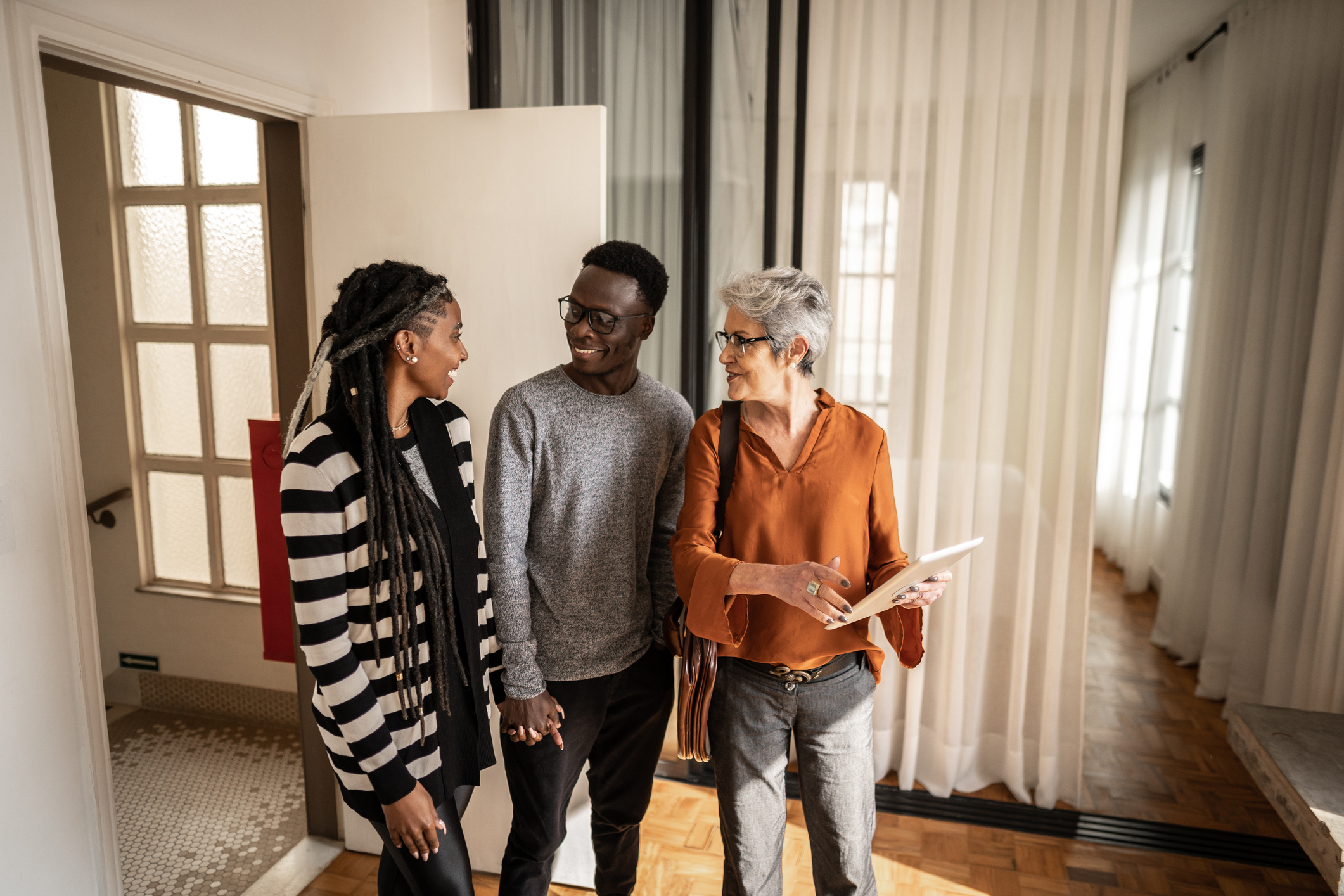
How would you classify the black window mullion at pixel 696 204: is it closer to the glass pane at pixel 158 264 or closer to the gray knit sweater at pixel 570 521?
the gray knit sweater at pixel 570 521

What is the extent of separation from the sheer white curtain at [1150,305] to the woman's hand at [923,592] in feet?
10.6

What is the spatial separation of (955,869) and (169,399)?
9.92ft

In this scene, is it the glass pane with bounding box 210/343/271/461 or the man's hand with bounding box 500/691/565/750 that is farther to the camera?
the glass pane with bounding box 210/343/271/461

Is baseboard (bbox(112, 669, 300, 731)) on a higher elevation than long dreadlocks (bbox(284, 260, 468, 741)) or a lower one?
lower

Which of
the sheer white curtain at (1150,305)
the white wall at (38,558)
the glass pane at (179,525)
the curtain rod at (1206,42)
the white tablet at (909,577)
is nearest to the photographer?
the white tablet at (909,577)

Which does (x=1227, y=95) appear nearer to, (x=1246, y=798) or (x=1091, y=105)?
(x=1091, y=105)

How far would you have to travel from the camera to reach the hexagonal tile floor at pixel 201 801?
228 centimetres

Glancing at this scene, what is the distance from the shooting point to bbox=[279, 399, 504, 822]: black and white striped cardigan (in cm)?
126

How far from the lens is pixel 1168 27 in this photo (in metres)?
3.93

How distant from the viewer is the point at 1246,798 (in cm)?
260

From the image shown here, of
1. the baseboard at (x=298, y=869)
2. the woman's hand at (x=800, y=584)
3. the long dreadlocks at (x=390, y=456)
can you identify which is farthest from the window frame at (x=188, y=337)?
the woman's hand at (x=800, y=584)

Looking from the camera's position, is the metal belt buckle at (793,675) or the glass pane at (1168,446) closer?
the metal belt buckle at (793,675)

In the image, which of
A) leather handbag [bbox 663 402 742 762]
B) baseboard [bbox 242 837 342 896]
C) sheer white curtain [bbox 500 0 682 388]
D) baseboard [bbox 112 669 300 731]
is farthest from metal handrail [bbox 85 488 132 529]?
leather handbag [bbox 663 402 742 762]

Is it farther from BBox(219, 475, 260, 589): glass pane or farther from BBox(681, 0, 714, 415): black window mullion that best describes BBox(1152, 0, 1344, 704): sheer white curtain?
BBox(219, 475, 260, 589): glass pane
